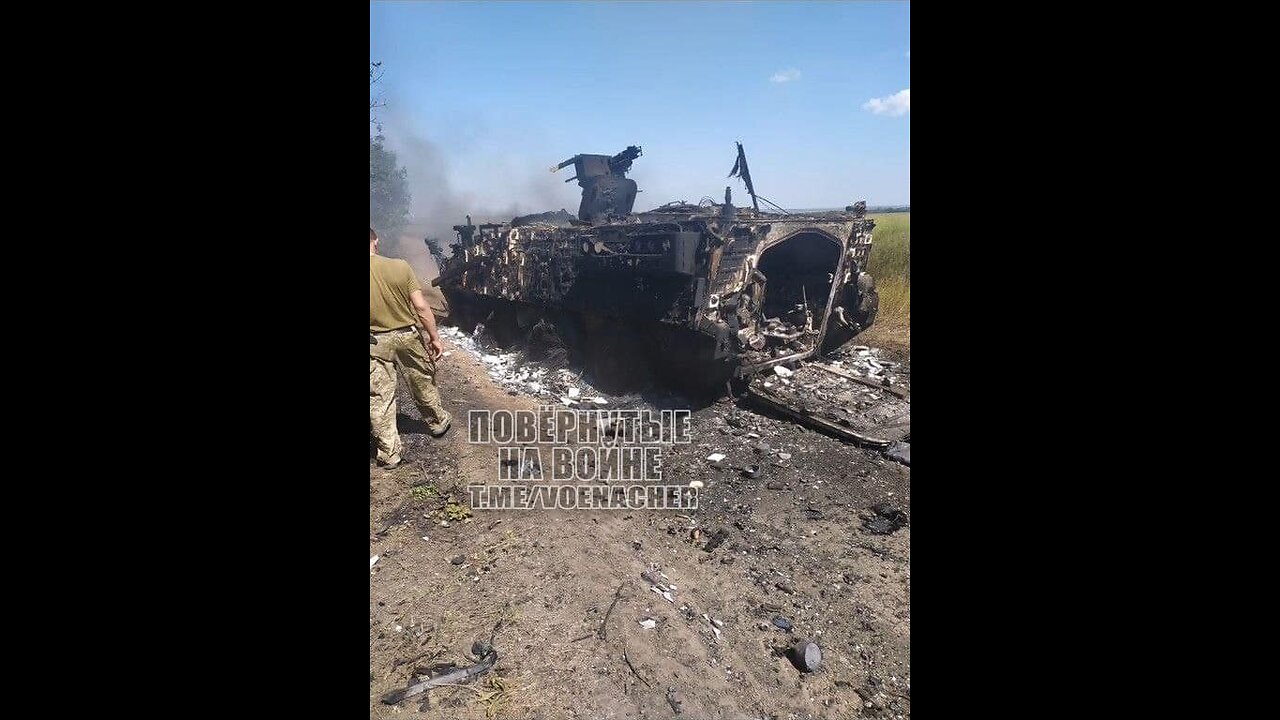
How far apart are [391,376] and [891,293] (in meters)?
9.85

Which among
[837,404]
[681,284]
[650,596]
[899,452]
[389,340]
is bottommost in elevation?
[650,596]

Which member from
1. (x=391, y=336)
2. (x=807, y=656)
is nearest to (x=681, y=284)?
(x=391, y=336)

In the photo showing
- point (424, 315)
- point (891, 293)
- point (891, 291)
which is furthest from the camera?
point (891, 291)

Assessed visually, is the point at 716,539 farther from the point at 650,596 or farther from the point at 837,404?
the point at 837,404

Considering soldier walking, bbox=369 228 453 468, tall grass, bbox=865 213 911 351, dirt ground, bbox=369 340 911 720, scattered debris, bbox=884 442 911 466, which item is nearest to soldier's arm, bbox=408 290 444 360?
soldier walking, bbox=369 228 453 468

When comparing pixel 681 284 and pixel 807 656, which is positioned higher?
pixel 681 284

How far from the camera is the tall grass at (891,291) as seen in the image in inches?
396

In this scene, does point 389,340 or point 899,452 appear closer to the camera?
point 389,340

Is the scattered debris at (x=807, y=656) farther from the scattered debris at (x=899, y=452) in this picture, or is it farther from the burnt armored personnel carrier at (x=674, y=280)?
the burnt armored personnel carrier at (x=674, y=280)

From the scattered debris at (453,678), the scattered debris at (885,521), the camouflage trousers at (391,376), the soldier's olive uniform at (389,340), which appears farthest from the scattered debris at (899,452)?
the soldier's olive uniform at (389,340)

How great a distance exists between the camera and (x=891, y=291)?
12.1 metres

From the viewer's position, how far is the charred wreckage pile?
6727mm

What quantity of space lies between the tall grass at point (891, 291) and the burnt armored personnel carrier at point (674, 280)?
1.16 meters
